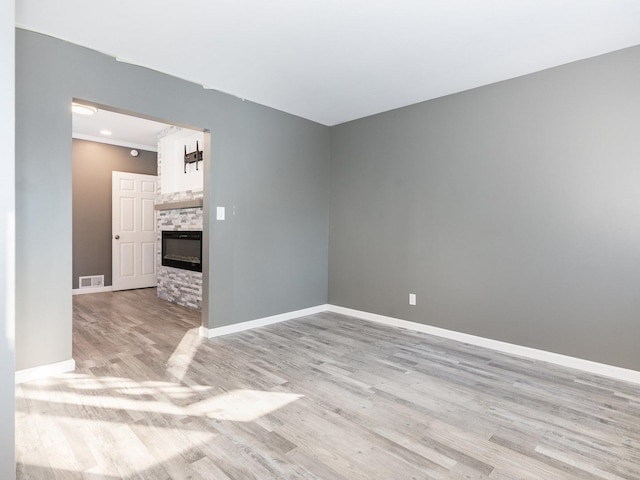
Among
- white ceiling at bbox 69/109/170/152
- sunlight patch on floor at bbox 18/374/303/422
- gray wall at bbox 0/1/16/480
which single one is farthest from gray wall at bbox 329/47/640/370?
gray wall at bbox 0/1/16/480

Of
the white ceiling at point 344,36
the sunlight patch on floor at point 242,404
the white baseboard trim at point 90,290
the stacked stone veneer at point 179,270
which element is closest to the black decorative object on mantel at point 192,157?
the stacked stone veneer at point 179,270

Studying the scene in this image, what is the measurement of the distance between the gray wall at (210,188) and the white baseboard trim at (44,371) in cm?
4

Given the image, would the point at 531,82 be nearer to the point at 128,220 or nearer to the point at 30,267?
the point at 30,267

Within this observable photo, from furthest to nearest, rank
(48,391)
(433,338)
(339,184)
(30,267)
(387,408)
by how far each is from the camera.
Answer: (339,184) → (433,338) → (30,267) → (48,391) → (387,408)

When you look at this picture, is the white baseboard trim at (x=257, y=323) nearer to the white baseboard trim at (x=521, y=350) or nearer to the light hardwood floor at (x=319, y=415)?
the light hardwood floor at (x=319, y=415)

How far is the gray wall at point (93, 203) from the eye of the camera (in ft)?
18.7

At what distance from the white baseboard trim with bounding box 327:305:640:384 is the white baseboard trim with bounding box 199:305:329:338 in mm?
641

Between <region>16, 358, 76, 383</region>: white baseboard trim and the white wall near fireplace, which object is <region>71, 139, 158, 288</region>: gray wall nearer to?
the white wall near fireplace

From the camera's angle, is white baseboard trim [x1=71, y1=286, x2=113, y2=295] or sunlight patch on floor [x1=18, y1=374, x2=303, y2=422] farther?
white baseboard trim [x1=71, y1=286, x2=113, y2=295]

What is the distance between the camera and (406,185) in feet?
12.9

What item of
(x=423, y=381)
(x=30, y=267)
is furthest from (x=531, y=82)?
(x=30, y=267)

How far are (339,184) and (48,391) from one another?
356 centimetres

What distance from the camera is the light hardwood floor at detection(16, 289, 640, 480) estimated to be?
1.61 metres

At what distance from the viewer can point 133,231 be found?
6219mm
